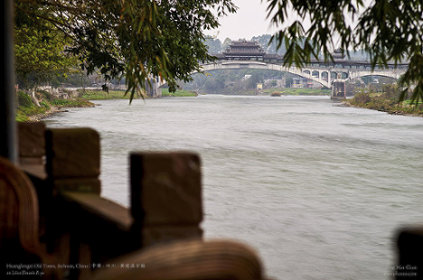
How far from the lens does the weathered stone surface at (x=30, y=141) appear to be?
11.3 feet

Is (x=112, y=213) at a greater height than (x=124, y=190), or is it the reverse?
(x=112, y=213)

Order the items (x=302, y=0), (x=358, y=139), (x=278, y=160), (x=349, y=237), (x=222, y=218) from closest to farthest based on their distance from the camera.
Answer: (x=302, y=0) → (x=349, y=237) → (x=222, y=218) → (x=278, y=160) → (x=358, y=139)

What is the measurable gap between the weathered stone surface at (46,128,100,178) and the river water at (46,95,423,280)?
585cm

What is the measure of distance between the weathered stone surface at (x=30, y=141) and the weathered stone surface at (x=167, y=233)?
6.39 ft

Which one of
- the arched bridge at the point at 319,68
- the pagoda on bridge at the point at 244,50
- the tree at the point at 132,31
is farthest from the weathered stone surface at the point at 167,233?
the pagoda on bridge at the point at 244,50

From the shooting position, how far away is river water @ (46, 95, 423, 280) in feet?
29.6

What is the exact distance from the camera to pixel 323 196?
538 inches

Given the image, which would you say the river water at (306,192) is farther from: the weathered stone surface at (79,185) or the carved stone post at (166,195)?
the carved stone post at (166,195)

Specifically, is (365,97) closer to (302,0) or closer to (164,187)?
(302,0)

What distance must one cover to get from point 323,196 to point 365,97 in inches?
2268

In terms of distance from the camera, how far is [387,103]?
5822cm

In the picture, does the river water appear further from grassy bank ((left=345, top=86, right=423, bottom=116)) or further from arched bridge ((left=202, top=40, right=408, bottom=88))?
arched bridge ((left=202, top=40, right=408, bottom=88))

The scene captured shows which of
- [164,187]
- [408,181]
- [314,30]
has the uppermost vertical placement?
[314,30]

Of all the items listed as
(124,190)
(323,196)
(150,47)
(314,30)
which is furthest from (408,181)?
(314,30)
